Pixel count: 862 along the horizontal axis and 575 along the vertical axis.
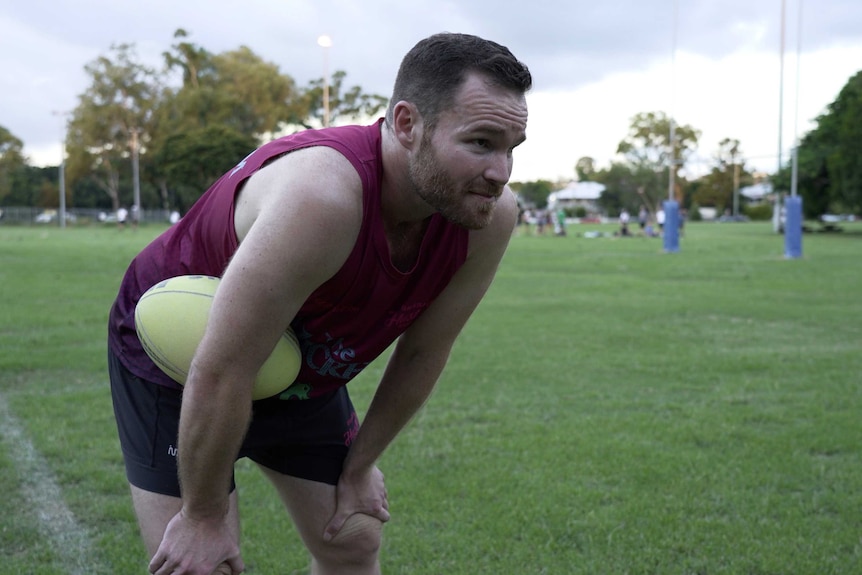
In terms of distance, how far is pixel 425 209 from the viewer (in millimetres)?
2484

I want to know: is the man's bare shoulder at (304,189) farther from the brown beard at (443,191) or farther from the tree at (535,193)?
the tree at (535,193)

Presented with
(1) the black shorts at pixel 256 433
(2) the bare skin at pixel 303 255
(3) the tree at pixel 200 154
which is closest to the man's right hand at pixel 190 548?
(2) the bare skin at pixel 303 255

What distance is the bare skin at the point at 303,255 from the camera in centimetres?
204

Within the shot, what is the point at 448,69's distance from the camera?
2223mm

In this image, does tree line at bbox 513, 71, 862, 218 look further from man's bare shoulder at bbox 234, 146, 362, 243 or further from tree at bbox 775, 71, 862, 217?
man's bare shoulder at bbox 234, 146, 362, 243

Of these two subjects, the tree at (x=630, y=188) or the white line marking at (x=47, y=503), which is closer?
the white line marking at (x=47, y=503)

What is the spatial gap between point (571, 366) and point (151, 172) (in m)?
75.5

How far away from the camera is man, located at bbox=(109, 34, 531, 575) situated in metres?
2.08

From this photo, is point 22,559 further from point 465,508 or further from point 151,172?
point 151,172

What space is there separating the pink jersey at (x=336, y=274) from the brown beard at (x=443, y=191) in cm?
12

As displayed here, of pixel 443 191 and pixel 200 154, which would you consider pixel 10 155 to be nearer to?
pixel 200 154

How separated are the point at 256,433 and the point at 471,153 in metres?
1.18

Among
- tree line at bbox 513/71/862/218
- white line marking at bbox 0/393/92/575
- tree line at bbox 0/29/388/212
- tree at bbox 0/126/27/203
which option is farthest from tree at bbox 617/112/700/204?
white line marking at bbox 0/393/92/575

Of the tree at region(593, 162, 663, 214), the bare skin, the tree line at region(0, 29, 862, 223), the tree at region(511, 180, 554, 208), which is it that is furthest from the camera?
the tree at region(511, 180, 554, 208)
